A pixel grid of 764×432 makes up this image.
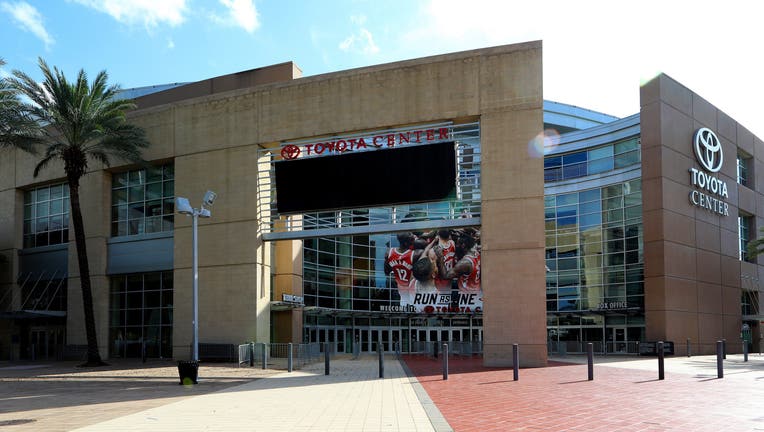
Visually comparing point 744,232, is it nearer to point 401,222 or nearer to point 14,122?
point 401,222

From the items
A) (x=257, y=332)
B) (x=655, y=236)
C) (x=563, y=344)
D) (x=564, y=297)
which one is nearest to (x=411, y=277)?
(x=564, y=297)

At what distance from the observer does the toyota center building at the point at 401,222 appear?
27391 mm

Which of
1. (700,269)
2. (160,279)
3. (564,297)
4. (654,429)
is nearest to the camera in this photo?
(654,429)

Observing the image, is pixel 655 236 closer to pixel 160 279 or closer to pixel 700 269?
pixel 700 269

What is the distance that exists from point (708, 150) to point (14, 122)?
39.6 meters

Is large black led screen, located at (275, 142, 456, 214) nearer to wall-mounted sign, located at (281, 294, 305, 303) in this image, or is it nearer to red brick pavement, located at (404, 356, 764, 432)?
wall-mounted sign, located at (281, 294, 305, 303)

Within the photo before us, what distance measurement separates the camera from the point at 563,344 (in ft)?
121

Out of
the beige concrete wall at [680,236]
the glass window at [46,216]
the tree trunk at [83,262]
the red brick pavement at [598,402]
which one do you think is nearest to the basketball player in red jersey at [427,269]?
the beige concrete wall at [680,236]

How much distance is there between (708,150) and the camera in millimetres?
42188

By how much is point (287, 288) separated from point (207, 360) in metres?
7.16

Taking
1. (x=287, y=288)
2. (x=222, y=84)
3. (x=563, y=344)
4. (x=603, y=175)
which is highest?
(x=222, y=84)

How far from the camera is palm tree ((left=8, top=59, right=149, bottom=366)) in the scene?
2995 cm

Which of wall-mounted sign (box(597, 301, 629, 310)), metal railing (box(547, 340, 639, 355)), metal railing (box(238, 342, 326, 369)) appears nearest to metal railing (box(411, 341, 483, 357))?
metal railing (box(547, 340, 639, 355))

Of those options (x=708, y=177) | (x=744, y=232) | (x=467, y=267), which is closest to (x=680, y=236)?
(x=708, y=177)
